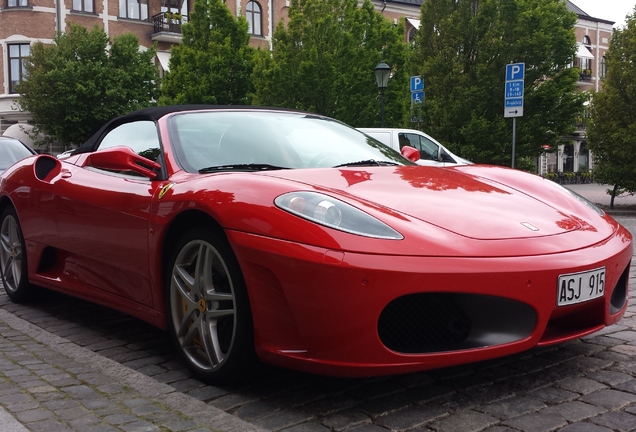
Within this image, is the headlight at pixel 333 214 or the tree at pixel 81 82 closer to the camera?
the headlight at pixel 333 214

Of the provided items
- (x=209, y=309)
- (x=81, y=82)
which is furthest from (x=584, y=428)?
(x=81, y=82)

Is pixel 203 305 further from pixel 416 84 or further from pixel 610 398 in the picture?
pixel 416 84

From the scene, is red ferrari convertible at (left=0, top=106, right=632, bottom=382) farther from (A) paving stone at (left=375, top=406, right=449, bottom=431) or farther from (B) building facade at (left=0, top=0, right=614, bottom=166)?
(B) building facade at (left=0, top=0, right=614, bottom=166)

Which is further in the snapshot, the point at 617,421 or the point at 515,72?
the point at 515,72

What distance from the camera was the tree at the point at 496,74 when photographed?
2006cm

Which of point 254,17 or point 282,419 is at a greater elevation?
point 254,17

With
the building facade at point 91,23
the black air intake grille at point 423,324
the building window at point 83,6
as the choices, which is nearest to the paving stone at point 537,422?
the black air intake grille at point 423,324

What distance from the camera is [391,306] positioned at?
106 inches

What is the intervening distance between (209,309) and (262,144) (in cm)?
100

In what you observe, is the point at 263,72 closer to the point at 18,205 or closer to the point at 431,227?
the point at 18,205

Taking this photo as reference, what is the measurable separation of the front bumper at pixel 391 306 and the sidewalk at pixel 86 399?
1.28ft

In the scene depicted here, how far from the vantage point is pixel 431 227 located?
113 inches

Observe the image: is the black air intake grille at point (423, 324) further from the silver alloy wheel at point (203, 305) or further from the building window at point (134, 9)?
the building window at point (134, 9)

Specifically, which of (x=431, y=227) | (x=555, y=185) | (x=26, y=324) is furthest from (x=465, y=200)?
(x=26, y=324)
